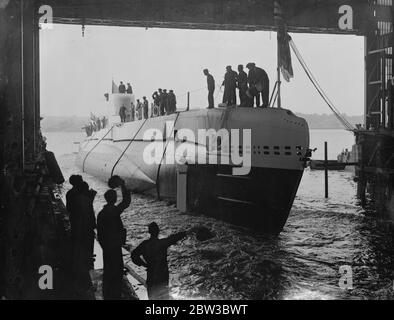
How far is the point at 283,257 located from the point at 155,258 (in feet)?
20.0

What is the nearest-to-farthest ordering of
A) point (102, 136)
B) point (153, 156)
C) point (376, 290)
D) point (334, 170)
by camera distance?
point (376, 290), point (153, 156), point (102, 136), point (334, 170)

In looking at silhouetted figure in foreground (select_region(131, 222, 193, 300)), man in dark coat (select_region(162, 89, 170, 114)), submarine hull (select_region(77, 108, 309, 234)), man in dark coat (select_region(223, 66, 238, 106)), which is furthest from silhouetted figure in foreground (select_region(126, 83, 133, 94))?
silhouetted figure in foreground (select_region(131, 222, 193, 300))

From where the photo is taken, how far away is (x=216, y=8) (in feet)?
65.5

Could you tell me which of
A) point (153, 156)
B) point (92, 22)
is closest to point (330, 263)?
point (153, 156)

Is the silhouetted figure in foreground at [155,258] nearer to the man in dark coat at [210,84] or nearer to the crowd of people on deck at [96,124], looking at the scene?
the man in dark coat at [210,84]

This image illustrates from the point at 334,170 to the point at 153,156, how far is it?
22.8 meters

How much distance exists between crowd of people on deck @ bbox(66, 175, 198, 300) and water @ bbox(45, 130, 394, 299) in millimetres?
2202

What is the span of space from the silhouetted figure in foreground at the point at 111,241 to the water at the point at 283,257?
223 cm

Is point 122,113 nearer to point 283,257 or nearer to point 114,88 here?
point 114,88

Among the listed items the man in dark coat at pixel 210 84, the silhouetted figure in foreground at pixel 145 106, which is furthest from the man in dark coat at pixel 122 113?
the man in dark coat at pixel 210 84

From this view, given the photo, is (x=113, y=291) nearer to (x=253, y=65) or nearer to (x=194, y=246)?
(x=194, y=246)

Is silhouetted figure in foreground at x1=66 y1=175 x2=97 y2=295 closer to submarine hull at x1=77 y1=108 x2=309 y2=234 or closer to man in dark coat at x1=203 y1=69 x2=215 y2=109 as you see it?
submarine hull at x1=77 y1=108 x2=309 y2=234

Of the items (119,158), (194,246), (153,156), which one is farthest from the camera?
(119,158)

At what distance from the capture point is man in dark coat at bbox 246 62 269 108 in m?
13.1
